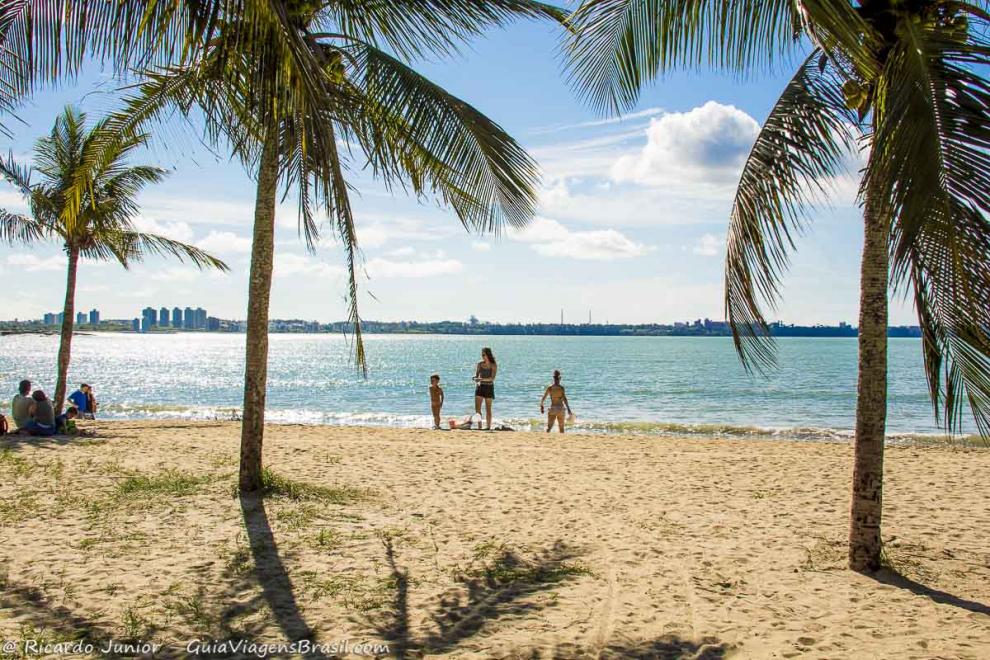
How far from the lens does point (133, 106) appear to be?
7.50 metres

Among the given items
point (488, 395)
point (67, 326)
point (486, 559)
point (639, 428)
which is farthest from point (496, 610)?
point (639, 428)

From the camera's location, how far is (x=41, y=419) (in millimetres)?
12008

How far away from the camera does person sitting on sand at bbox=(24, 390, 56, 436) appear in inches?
470

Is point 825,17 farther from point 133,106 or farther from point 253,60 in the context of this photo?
point 133,106

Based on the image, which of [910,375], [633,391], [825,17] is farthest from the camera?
[910,375]

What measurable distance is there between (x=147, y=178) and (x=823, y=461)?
1496 cm

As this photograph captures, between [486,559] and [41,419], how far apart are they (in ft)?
31.8

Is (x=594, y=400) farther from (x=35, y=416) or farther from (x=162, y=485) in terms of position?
(x=162, y=485)

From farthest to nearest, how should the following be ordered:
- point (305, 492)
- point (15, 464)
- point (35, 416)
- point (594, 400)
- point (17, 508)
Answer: point (594, 400), point (35, 416), point (15, 464), point (305, 492), point (17, 508)

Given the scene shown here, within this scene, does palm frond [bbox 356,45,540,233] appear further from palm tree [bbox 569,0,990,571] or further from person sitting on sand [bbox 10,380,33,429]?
person sitting on sand [bbox 10,380,33,429]

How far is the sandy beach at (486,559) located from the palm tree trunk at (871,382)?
48 centimetres

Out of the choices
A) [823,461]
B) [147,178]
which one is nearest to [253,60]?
[823,461]

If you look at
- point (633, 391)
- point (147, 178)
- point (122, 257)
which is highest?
point (147, 178)

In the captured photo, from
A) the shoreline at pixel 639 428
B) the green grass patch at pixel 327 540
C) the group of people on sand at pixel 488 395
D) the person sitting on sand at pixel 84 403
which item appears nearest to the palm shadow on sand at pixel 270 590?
the green grass patch at pixel 327 540
